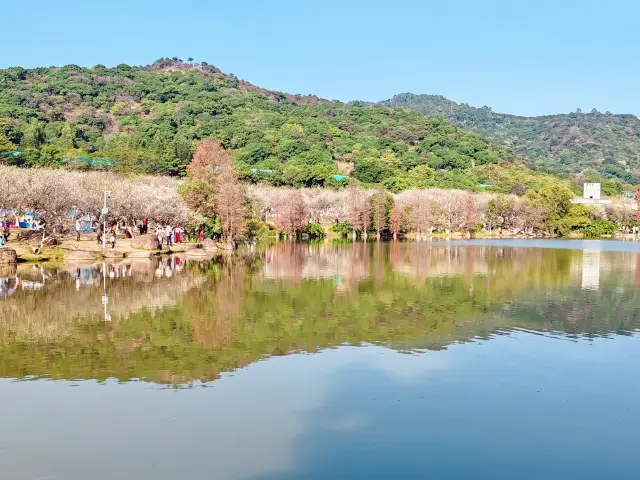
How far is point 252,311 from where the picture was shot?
72.9 ft

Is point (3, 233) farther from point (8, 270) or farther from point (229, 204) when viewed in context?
point (229, 204)

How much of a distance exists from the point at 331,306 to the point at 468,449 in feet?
44.4

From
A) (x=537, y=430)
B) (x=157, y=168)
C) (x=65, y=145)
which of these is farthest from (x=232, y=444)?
(x=65, y=145)

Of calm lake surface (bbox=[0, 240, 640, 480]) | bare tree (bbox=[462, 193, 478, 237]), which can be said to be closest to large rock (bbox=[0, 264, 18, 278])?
calm lake surface (bbox=[0, 240, 640, 480])

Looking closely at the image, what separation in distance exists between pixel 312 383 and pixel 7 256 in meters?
26.6

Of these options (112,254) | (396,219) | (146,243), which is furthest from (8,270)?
(396,219)

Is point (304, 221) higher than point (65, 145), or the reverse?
point (65, 145)

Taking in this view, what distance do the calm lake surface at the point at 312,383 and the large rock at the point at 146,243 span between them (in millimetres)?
15777

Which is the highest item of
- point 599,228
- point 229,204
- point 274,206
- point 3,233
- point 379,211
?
point 229,204

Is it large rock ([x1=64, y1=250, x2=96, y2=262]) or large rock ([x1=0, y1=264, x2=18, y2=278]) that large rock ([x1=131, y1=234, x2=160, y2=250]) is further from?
large rock ([x1=0, y1=264, x2=18, y2=278])

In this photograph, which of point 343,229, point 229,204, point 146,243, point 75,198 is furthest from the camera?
point 343,229

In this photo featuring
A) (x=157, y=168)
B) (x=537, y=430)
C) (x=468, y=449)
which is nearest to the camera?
(x=468, y=449)

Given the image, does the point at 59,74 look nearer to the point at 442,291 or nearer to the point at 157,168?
the point at 157,168

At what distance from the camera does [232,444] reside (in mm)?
10383
